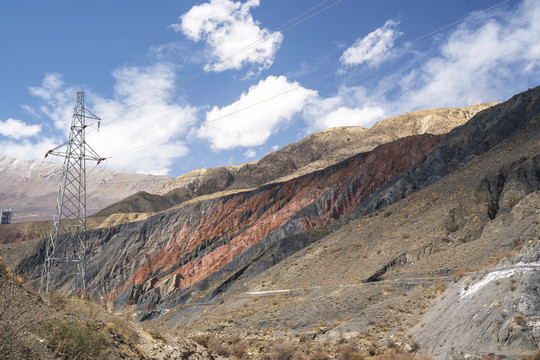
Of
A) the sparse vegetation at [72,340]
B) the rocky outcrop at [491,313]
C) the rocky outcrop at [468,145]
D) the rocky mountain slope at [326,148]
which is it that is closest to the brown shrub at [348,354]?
the rocky outcrop at [491,313]

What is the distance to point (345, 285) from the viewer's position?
94.3ft

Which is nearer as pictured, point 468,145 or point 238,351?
point 238,351

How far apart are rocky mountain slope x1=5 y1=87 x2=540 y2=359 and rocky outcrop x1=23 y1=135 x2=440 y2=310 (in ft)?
1.03

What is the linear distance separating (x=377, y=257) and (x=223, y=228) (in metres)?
45.2

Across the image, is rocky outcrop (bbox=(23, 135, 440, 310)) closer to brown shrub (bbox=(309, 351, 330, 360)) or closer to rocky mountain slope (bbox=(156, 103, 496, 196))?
brown shrub (bbox=(309, 351, 330, 360))

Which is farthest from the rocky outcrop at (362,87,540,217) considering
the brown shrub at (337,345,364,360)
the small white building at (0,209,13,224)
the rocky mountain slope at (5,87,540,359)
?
the small white building at (0,209,13,224)

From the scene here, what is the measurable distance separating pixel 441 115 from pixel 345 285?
12549 cm

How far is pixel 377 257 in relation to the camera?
31812 mm

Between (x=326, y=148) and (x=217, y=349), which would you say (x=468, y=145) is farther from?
(x=326, y=148)

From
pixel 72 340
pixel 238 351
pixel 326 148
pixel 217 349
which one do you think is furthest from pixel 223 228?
pixel 326 148

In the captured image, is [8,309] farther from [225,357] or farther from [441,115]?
[441,115]

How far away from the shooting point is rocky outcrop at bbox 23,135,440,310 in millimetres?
59062

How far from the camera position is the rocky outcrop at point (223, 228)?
59062 millimetres

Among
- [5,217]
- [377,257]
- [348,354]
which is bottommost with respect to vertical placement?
[348,354]
